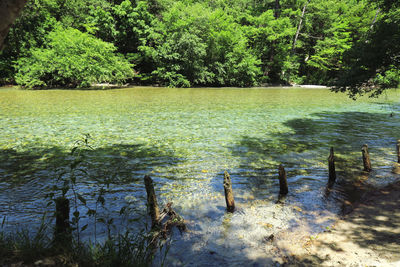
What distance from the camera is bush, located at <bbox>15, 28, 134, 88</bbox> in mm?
30141

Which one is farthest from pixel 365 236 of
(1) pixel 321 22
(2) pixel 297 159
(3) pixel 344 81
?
(1) pixel 321 22

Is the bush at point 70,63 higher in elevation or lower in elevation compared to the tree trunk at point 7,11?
higher

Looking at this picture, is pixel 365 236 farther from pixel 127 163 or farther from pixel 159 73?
pixel 159 73

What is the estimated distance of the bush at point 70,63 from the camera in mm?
30141

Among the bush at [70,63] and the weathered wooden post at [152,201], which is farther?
the bush at [70,63]

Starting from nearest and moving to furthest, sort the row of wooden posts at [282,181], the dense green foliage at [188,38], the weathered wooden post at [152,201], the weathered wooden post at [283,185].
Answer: the weathered wooden post at [152,201] < the row of wooden posts at [282,181] < the weathered wooden post at [283,185] < the dense green foliage at [188,38]

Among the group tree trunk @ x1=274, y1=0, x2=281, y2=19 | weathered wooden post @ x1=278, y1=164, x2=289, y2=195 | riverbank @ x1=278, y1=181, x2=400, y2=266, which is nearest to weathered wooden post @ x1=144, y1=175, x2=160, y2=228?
riverbank @ x1=278, y1=181, x2=400, y2=266

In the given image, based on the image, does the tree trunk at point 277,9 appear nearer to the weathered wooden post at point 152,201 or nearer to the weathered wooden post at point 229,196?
the weathered wooden post at point 229,196

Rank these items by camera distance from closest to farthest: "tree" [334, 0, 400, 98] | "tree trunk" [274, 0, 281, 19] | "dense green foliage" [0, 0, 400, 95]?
"tree" [334, 0, 400, 98] → "dense green foliage" [0, 0, 400, 95] → "tree trunk" [274, 0, 281, 19]

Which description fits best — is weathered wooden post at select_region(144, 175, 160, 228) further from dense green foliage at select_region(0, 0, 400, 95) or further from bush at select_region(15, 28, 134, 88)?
dense green foliage at select_region(0, 0, 400, 95)

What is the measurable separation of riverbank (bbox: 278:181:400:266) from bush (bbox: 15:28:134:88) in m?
31.1

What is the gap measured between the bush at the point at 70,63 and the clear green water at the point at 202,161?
14.7 m

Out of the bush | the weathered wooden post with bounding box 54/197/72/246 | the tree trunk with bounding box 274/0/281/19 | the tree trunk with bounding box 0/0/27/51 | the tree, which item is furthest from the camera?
the tree trunk with bounding box 274/0/281/19

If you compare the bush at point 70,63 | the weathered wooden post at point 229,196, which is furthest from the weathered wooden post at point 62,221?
the bush at point 70,63
